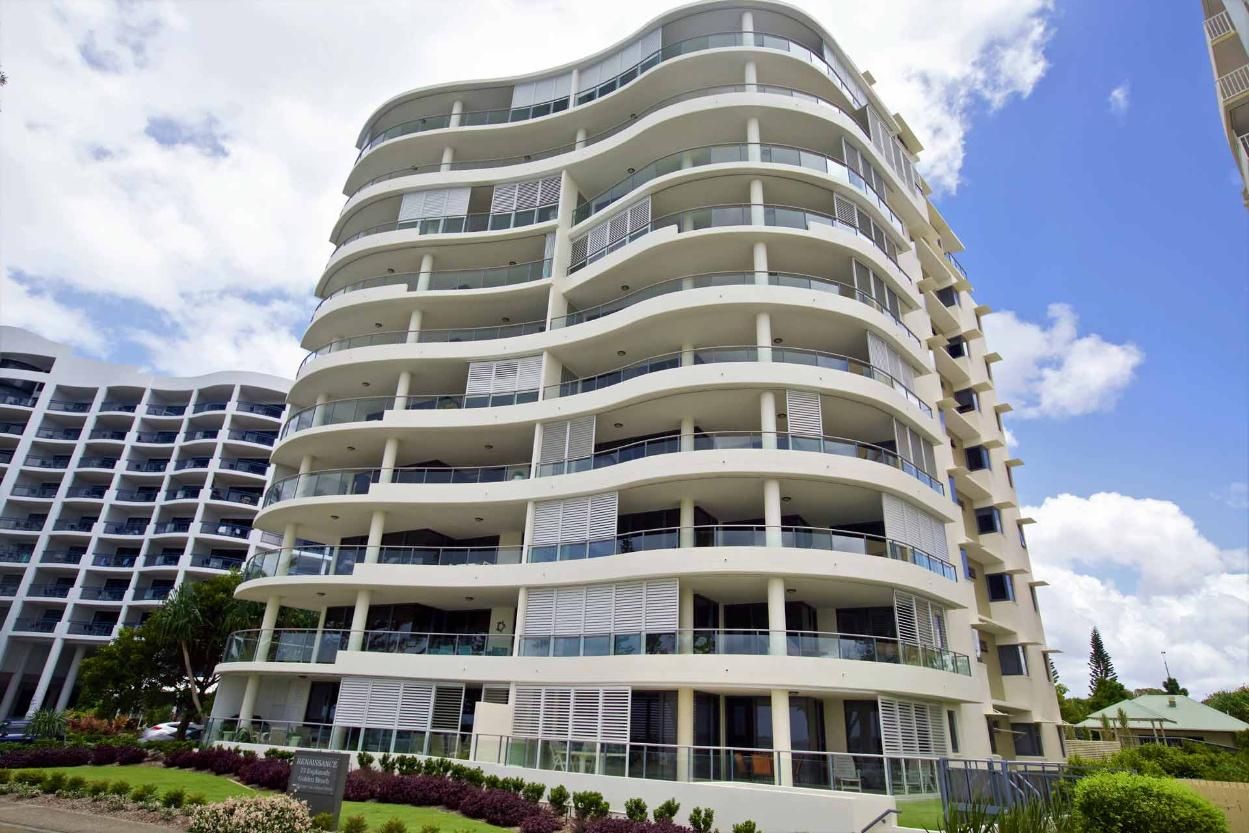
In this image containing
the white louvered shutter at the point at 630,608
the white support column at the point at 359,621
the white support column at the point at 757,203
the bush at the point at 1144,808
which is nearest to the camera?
the bush at the point at 1144,808

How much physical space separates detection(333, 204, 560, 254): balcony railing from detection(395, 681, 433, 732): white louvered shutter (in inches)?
743

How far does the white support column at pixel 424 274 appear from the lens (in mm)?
32062

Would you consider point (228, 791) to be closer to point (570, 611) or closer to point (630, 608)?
point (570, 611)

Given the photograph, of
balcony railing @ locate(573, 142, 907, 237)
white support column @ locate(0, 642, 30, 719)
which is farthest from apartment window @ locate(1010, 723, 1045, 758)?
white support column @ locate(0, 642, 30, 719)

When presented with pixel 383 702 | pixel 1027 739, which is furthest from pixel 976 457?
pixel 383 702

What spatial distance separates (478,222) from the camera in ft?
110

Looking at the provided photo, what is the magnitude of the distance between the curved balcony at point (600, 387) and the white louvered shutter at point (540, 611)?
7.26 meters

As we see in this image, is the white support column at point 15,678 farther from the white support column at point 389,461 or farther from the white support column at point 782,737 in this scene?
the white support column at point 782,737

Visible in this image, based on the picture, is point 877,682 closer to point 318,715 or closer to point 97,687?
point 318,715

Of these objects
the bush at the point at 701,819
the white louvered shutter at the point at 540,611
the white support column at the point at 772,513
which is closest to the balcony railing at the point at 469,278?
the white louvered shutter at the point at 540,611

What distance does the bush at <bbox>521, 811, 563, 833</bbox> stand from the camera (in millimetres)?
16109

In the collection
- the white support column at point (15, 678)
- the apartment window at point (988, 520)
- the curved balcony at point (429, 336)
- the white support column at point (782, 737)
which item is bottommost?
the white support column at point (782, 737)

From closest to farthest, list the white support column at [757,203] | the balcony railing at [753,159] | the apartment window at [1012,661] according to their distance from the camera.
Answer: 1. the white support column at [757,203]
2. the balcony railing at [753,159]
3. the apartment window at [1012,661]

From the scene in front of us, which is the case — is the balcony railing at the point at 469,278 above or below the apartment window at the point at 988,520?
above
